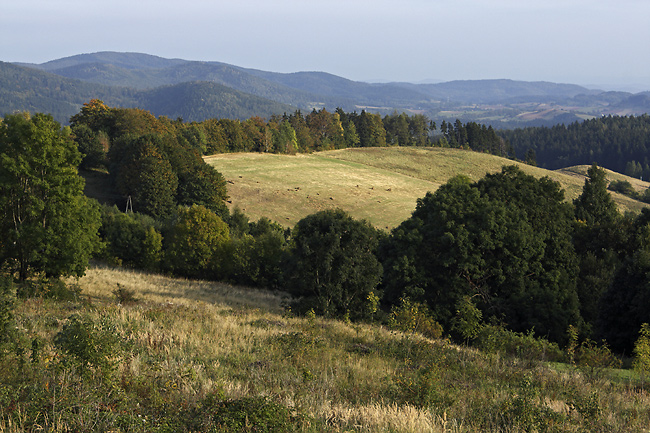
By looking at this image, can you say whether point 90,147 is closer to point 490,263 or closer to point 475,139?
point 490,263

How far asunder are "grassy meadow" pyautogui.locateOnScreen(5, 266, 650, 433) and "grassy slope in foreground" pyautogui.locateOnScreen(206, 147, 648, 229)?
53.0 m

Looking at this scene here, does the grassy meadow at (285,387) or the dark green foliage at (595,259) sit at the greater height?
the grassy meadow at (285,387)

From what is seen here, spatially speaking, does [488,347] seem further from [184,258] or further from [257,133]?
[257,133]

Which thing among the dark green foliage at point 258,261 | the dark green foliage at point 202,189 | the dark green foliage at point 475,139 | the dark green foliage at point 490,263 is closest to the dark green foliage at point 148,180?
the dark green foliage at point 202,189

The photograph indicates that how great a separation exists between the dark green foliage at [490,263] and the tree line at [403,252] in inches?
3.4

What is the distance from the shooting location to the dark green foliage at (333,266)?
24.8 m

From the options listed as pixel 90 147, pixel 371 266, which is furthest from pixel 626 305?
pixel 90 147

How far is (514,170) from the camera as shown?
37.8 metres

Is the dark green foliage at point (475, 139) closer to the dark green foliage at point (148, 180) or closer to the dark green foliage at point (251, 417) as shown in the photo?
the dark green foliage at point (148, 180)

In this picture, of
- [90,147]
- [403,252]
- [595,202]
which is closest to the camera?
[403,252]

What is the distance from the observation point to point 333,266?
2517 cm

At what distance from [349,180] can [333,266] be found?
68.0 metres

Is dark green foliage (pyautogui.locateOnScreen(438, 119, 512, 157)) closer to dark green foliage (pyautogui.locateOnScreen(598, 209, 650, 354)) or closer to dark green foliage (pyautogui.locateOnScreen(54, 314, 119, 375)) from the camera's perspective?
dark green foliage (pyautogui.locateOnScreen(598, 209, 650, 354))

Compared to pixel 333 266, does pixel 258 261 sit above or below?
below
